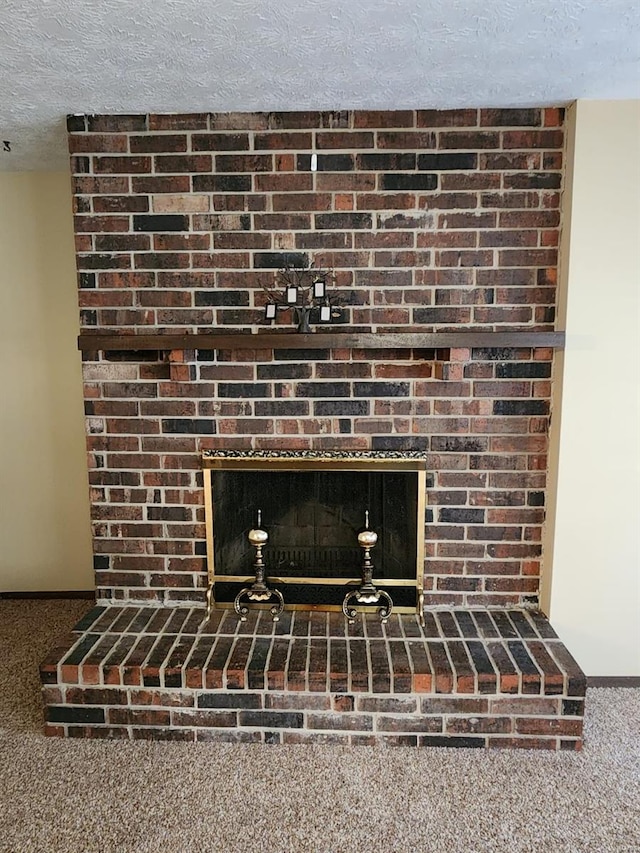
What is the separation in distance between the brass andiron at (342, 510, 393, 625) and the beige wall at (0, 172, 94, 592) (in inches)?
60.9

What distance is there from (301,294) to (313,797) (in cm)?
173

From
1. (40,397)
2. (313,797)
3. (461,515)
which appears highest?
(40,397)

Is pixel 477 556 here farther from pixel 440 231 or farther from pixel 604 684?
pixel 440 231

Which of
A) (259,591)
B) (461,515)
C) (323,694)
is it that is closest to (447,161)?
(461,515)

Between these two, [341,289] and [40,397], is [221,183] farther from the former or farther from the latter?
[40,397]

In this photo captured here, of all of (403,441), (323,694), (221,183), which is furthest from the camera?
(403,441)

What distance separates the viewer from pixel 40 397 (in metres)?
2.91

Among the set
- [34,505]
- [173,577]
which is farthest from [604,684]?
[34,505]

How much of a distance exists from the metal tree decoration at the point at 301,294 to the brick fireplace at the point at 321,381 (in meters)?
0.04

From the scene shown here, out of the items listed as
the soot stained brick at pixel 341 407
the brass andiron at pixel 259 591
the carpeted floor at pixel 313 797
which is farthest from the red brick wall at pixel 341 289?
the carpeted floor at pixel 313 797

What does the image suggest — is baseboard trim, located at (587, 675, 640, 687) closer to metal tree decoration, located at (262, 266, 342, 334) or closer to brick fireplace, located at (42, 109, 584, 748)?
brick fireplace, located at (42, 109, 584, 748)

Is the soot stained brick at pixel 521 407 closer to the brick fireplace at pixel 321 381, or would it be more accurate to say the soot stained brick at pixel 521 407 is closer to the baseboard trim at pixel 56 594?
the brick fireplace at pixel 321 381

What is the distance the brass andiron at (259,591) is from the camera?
2277mm

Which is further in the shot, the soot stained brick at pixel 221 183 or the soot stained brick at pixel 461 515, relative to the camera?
the soot stained brick at pixel 461 515
